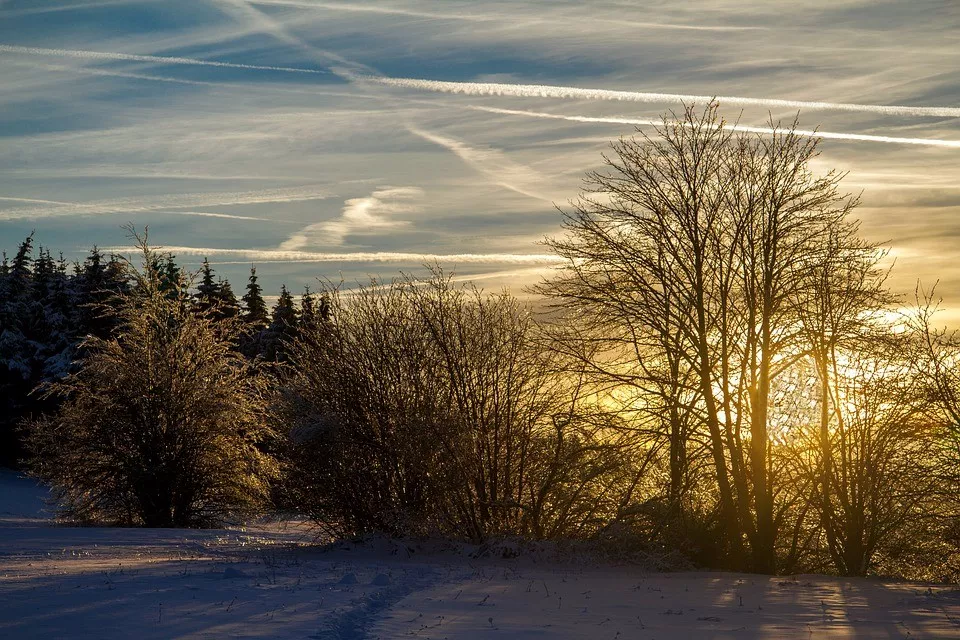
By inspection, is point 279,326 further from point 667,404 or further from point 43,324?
point 667,404

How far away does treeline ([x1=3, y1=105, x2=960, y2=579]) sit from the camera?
66.4ft

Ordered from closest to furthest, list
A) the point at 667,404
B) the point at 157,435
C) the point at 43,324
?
the point at 667,404 < the point at 157,435 < the point at 43,324

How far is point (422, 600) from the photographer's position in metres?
13.5

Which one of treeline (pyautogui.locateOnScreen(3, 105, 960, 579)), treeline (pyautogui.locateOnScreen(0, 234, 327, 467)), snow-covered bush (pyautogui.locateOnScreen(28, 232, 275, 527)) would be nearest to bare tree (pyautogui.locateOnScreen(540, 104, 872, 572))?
treeline (pyautogui.locateOnScreen(3, 105, 960, 579))

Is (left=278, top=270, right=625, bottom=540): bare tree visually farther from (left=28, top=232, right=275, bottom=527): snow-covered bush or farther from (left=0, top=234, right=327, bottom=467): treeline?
(left=0, top=234, right=327, bottom=467): treeline

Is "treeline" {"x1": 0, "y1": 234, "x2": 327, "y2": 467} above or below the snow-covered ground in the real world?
above

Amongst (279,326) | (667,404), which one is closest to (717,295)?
(667,404)

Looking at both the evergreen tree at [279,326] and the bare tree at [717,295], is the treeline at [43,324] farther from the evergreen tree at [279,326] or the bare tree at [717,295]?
the bare tree at [717,295]

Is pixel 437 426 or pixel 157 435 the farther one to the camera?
pixel 157 435

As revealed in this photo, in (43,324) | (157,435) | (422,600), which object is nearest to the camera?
(422,600)

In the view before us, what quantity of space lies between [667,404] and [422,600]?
28.9 ft

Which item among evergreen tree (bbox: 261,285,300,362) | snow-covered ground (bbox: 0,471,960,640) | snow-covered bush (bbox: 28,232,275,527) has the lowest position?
snow-covered ground (bbox: 0,471,960,640)

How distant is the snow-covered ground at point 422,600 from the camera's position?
1067 centimetres

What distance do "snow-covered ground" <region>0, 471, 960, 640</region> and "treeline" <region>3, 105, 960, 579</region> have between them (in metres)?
2.10
